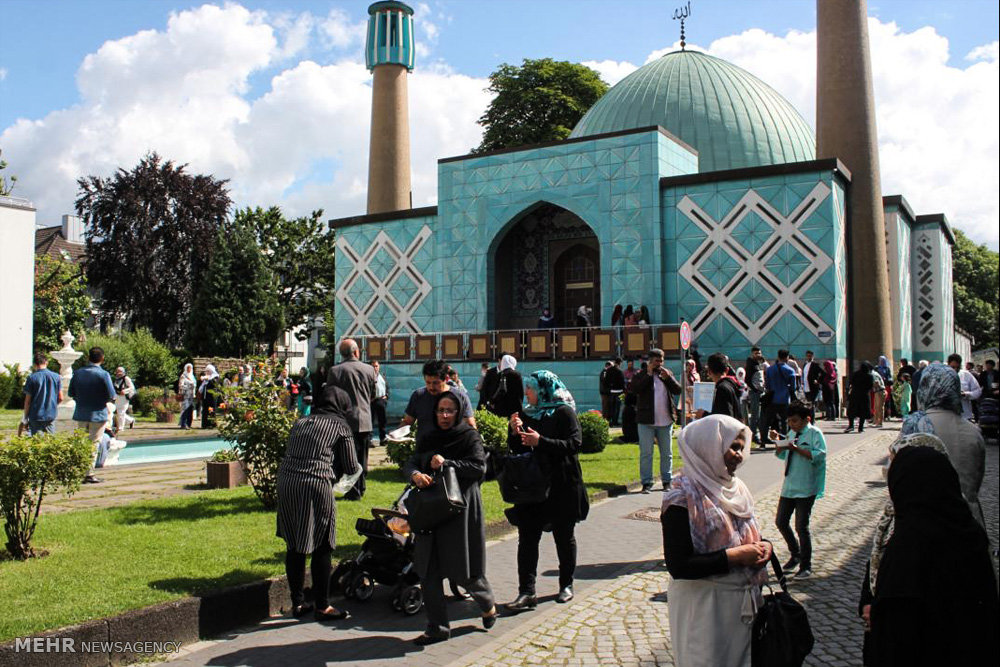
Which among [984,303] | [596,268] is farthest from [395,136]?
[984,303]

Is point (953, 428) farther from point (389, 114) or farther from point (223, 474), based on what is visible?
point (389, 114)

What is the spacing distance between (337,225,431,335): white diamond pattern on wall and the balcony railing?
3.39 ft

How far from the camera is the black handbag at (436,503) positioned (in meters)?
5.24

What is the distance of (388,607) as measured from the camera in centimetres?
610

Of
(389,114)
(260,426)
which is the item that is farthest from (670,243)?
(260,426)

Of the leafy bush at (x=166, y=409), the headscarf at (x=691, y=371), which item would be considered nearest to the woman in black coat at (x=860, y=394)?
the headscarf at (x=691, y=371)

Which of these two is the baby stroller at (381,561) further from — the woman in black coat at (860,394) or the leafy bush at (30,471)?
the woman in black coat at (860,394)

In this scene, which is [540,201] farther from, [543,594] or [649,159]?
[543,594]

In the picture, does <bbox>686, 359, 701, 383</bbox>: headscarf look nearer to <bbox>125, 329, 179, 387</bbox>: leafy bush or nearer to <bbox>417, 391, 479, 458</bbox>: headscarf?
<bbox>417, 391, 479, 458</bbox>: headscarf

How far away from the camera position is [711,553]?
3197 mm

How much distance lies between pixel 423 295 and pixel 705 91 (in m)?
14.3

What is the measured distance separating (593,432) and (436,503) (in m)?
9.17

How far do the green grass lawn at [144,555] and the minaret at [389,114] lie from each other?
90.4ft

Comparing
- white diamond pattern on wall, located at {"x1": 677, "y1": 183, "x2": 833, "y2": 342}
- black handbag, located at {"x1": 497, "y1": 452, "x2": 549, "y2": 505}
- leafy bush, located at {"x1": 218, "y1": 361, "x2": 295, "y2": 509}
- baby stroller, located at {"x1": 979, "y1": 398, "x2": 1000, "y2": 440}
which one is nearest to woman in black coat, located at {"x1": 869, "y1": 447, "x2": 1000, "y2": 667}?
black handbag, located at {"x1": 497, "y1": 452, "x2": 549, "y2": 505}
